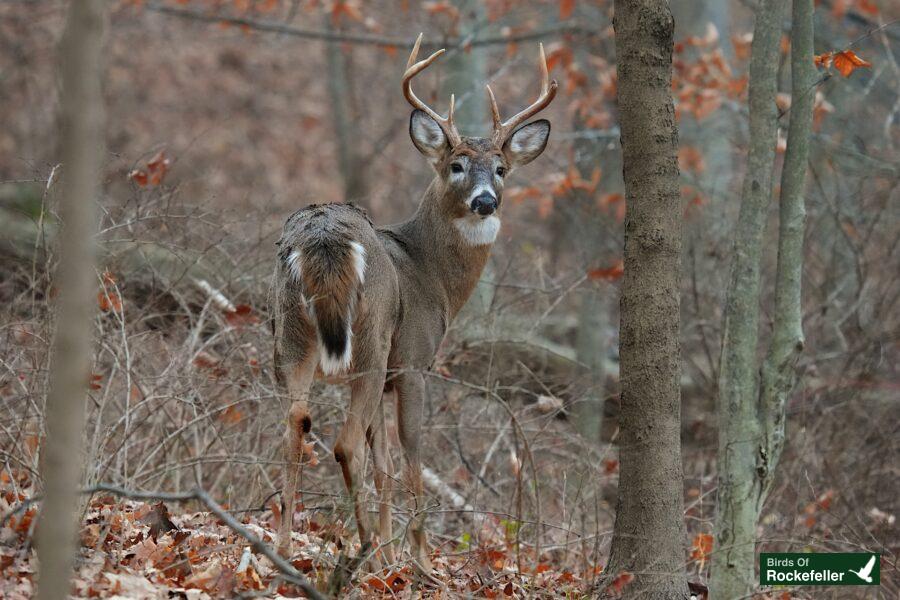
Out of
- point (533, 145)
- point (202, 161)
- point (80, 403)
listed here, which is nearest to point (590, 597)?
point (80, 403)

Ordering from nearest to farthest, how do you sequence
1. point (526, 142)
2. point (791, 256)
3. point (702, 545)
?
1. point (791, 256)
2. point (702, 545)
3. point (526, 142)

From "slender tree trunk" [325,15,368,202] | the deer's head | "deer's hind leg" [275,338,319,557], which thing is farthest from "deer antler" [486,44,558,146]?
"slender tree trunk" [325,15,368,202]

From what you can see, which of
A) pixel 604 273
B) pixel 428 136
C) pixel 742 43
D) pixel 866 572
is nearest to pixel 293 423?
pixel 428 136

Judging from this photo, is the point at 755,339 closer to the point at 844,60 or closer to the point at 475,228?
the point at 844,60

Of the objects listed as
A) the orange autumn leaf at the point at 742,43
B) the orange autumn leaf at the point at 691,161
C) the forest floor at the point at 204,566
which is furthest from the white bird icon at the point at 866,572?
the orange autumn leaf at the point at 691,161

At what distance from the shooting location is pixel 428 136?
681 centimetres

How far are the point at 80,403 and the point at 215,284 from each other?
18.2 ft

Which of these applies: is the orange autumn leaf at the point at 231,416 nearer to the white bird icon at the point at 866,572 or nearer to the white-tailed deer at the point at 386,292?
the white-tailed deer at the point at 386,292

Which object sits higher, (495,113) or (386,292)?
(495,113)

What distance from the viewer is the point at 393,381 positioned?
19.4 ft

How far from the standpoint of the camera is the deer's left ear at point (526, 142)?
696 centimetres

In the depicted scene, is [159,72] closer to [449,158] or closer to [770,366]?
[449,158]

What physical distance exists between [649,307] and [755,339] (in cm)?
84

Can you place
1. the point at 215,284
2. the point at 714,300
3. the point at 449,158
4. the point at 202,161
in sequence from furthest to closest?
the point at 202,161 < the point at 714,300 < the point at 215,284 < the point at 449,158
